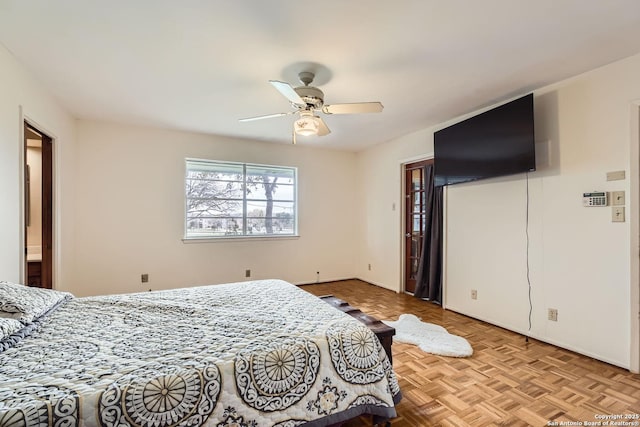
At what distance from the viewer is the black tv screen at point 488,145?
9.29 ft

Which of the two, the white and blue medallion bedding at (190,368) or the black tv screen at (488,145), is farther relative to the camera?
the black tv screen at (488,145)

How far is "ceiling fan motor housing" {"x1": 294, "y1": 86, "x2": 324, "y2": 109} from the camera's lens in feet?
8.31

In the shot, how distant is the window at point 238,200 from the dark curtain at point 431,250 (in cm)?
217

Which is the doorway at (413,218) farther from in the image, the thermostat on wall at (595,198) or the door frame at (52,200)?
the door frame at (52,200)

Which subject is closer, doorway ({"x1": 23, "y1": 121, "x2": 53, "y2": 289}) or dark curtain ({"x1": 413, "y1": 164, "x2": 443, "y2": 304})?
doorway ({"x1": 23, "y1": 121, "x2": 53, "y2": 289})

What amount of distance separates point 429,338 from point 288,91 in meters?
2.58

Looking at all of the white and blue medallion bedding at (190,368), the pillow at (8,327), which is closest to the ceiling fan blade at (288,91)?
the white and blue medallion bedding at (190,368)

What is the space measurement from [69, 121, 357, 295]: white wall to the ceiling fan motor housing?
2522 mm

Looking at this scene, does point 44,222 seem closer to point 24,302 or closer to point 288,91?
point 24,302

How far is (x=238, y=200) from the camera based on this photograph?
4.86 metres

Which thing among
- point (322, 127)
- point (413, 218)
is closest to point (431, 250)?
point (413, 218)

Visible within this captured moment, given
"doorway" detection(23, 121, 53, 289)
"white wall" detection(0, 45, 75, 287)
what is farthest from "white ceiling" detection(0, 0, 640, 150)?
"doorway" detection(23, 121, 53, 289)

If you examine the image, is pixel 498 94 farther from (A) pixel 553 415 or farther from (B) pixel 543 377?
(A) pixel 553 415

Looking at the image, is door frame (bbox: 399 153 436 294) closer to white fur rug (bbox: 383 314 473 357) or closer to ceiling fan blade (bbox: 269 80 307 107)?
white fur rug (bbox: 383 314 473 357)
